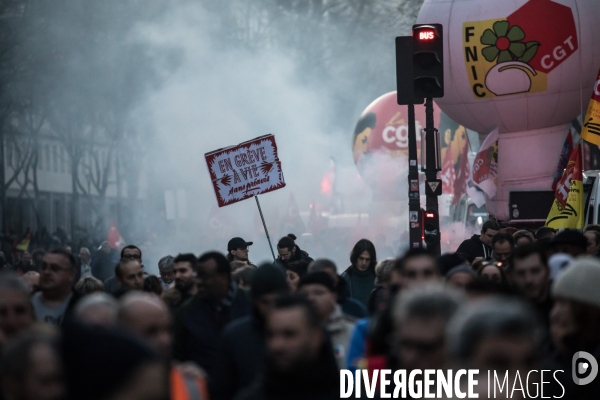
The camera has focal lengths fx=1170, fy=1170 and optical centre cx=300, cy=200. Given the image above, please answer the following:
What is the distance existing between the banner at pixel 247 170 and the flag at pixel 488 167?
21.0ft

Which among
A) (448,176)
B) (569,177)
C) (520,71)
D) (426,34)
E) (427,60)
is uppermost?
(520,71)

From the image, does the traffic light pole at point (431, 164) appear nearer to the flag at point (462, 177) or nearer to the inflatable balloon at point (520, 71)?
the inflatable balloon at point (520, 71)

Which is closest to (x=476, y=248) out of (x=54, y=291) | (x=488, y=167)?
(x=488, y=167)

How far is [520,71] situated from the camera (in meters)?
19.0

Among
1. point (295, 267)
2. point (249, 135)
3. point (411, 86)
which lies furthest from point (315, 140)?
point (295, 267)

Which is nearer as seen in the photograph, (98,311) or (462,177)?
(98,311)

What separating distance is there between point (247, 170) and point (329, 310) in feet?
27.8

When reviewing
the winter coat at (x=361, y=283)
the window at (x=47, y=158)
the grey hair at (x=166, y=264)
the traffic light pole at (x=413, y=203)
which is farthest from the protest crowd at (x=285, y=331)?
the window at (x=47, y=158)

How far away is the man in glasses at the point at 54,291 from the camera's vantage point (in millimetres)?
7184

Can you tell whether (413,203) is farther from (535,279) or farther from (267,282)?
(267,282)

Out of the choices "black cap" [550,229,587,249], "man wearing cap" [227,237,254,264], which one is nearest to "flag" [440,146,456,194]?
"man wearing cap" [227,237,254,264]

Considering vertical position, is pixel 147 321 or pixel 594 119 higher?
pixel 594 119

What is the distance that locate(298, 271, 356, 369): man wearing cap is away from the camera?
5.92 metres

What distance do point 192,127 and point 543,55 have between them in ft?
90.0
